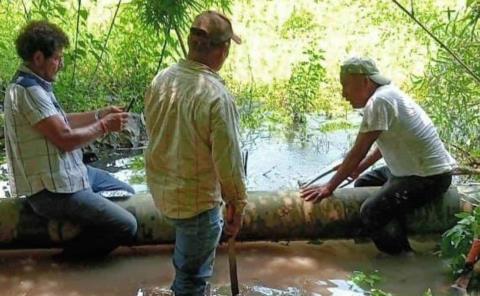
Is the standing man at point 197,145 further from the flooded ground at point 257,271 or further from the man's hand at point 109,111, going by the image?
the man's hand at point 109,111

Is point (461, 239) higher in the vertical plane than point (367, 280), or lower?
higher

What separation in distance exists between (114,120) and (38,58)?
0.50m

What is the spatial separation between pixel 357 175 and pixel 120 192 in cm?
147

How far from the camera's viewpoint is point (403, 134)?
4.01m

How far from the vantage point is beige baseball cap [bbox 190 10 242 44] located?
9.11ft

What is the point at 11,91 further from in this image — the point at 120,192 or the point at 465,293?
the point at 465,293

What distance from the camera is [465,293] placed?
11.9 feet

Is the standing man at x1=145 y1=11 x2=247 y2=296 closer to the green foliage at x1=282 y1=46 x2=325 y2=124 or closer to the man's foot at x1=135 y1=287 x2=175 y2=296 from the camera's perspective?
the man's foot at x1=135 y1=287 x2=175 y2=296

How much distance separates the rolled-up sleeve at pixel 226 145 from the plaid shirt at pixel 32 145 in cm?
128

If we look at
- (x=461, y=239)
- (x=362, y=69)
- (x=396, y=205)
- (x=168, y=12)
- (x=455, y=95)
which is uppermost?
(x=168, y=12)

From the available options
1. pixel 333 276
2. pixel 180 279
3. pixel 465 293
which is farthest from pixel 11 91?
pixel 465 293

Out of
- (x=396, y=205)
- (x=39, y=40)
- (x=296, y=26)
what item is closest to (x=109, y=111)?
(x=39, y=40)

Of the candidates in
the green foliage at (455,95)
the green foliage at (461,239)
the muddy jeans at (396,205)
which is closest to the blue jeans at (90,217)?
the muddy jeans at (396,205)

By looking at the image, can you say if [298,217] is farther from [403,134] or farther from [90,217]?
[90,217]
